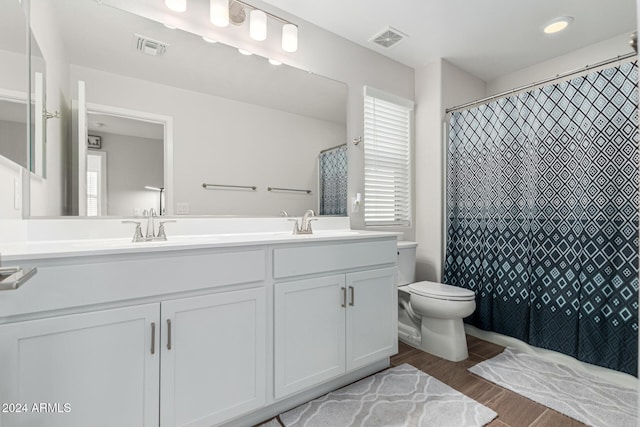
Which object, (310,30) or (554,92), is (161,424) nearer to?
(310,30)

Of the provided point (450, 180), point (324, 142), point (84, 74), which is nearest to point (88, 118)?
point (84, 74)

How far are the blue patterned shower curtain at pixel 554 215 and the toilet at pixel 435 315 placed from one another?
42 centimetres

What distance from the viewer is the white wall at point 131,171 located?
1488mm

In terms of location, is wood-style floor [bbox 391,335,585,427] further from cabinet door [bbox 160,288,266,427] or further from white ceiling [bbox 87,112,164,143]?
white ceiling [bbox 87,112,164,143]

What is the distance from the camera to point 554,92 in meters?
2.01

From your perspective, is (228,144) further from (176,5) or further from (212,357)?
(212,357)

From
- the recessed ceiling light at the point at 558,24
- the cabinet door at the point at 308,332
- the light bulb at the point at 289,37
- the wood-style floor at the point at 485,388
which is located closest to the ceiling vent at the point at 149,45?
the light bulb at the point at 289,37

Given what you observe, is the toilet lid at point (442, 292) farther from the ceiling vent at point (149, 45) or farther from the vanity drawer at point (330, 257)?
the ceiling vent at point (149, 45)

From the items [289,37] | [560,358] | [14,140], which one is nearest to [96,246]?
[14,140]

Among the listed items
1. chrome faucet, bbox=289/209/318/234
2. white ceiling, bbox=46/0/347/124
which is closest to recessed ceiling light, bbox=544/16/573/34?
white ceiling, bbox=46/0/347/124

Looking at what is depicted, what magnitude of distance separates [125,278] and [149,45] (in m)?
1.24

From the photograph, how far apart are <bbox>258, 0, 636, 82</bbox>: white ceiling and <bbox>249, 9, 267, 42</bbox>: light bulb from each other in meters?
0.19

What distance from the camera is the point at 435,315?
206cm

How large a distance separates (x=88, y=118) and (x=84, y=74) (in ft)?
0.67
